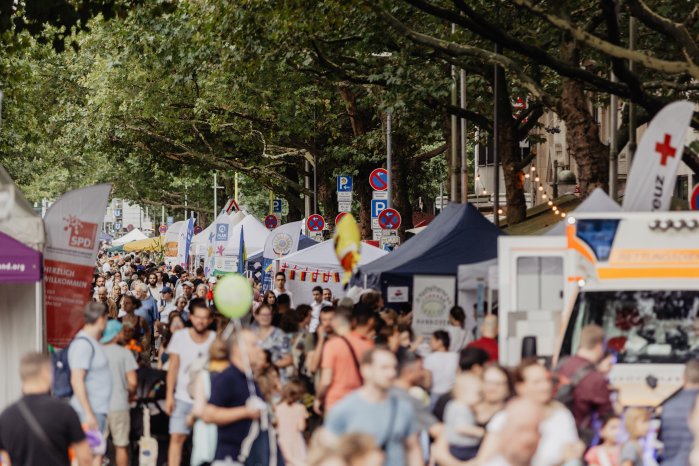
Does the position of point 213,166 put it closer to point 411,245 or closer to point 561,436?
point 411,245

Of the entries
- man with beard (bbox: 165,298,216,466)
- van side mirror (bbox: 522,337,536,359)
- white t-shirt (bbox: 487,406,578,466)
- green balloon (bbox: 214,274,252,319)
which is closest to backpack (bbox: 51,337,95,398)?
man with beard (bbox: 165,298,216,466)

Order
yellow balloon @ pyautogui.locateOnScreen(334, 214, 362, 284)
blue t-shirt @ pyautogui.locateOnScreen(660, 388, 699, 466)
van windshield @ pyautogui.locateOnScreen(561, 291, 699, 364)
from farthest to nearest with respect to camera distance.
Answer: yellow balloon @ pyautogui.locateOnScreen(334, 214, 362, 284) < van windshield @ pyautogui.locateOnScreen(561, 291, 699, 364) < blue t-shirt @ pyautogui.locateOnScreen(660, 388, 699, 466)

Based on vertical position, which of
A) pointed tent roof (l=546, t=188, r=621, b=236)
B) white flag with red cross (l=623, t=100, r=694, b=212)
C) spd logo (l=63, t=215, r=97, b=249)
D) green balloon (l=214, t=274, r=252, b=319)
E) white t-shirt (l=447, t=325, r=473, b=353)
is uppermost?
white flag with red cross (l=623, t=100, r=694, b=212)

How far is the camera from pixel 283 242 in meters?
31.3

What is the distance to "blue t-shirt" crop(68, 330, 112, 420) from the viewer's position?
39.4 feet

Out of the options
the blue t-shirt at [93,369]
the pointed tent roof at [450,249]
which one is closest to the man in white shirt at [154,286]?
the pointed tent roof at [450,249]

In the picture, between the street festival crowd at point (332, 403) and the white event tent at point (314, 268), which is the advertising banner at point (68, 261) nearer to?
the street festival crowd at point (332, 403)

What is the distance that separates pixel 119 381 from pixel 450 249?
A: 765 centimetres

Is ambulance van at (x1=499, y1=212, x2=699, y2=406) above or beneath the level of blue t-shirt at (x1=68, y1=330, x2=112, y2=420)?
above

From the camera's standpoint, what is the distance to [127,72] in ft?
124

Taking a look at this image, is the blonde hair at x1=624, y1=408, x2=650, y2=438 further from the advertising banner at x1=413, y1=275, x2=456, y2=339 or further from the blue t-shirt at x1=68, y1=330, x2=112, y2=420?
the advertising banner at x1=413, y1=275, x2=456, y2=339

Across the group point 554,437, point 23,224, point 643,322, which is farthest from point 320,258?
point 554,437

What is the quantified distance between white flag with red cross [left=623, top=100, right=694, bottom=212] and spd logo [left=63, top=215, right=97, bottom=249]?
16.7 feet

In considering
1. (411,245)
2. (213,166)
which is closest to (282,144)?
(213,166)
